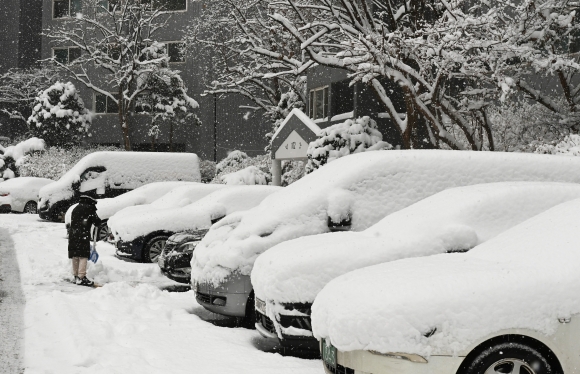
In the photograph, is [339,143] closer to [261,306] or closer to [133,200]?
[133,200]

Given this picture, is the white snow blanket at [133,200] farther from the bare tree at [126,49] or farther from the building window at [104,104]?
the building window at [104,104]

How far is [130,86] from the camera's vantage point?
38.3 meters

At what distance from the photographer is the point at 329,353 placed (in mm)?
4930

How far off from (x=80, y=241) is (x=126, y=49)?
90.4 ft

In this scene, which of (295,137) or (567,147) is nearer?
(567,147)

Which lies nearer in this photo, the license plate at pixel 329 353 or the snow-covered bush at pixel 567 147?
the license plate at pixel 329 353

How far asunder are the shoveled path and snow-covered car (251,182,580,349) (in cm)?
226

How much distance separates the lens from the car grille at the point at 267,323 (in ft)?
21.1

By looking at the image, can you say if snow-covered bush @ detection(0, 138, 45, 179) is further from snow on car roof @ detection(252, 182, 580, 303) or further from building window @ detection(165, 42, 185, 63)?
snow on car roof @ detection(252, 182, 580, 303)

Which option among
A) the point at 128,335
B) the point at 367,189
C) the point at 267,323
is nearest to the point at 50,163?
the point at 128,335

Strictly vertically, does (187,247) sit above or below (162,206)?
above

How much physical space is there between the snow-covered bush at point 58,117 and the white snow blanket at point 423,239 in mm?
33578

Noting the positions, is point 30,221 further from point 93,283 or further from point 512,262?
point 512,262

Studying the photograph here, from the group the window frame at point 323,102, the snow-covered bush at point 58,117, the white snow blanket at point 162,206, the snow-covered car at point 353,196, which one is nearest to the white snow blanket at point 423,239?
the snow-covered car at point 353,196
